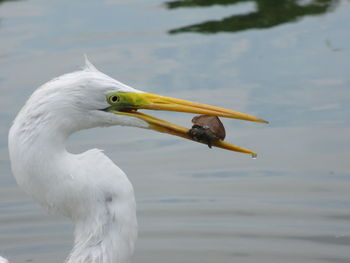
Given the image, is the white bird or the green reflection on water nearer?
the white bird

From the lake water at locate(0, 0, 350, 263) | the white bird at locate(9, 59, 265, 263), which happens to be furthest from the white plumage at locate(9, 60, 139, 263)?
the lake water at locate(0, 0, 350, 263)

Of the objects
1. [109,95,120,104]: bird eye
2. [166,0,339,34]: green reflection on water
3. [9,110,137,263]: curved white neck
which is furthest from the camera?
[166,0,339,34]: green reflection on water

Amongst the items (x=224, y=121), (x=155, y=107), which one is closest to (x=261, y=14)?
(x=224, y=121)

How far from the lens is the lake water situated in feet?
19.9

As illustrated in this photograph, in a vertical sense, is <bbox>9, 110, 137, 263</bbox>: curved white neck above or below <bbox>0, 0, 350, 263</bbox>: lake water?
above

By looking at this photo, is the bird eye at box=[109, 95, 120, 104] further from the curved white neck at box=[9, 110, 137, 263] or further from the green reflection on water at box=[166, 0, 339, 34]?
the green reflection on water at box=[166, 0, 339, 34]

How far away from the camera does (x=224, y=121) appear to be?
297 inches

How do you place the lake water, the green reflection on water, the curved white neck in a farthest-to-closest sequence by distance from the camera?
the green reflection on water, the lake water, the curved white neck

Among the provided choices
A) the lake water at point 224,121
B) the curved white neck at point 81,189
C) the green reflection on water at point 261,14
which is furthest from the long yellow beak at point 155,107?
the green reflection on water at point 261,14

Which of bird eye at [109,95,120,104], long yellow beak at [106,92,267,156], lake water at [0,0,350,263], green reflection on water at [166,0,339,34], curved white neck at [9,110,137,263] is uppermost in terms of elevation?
bird eye at [109,95,120,104]

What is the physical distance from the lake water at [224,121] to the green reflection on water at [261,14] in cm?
3

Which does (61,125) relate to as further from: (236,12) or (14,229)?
(236,12)

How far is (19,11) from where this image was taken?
1079cm

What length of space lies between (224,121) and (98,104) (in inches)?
140
